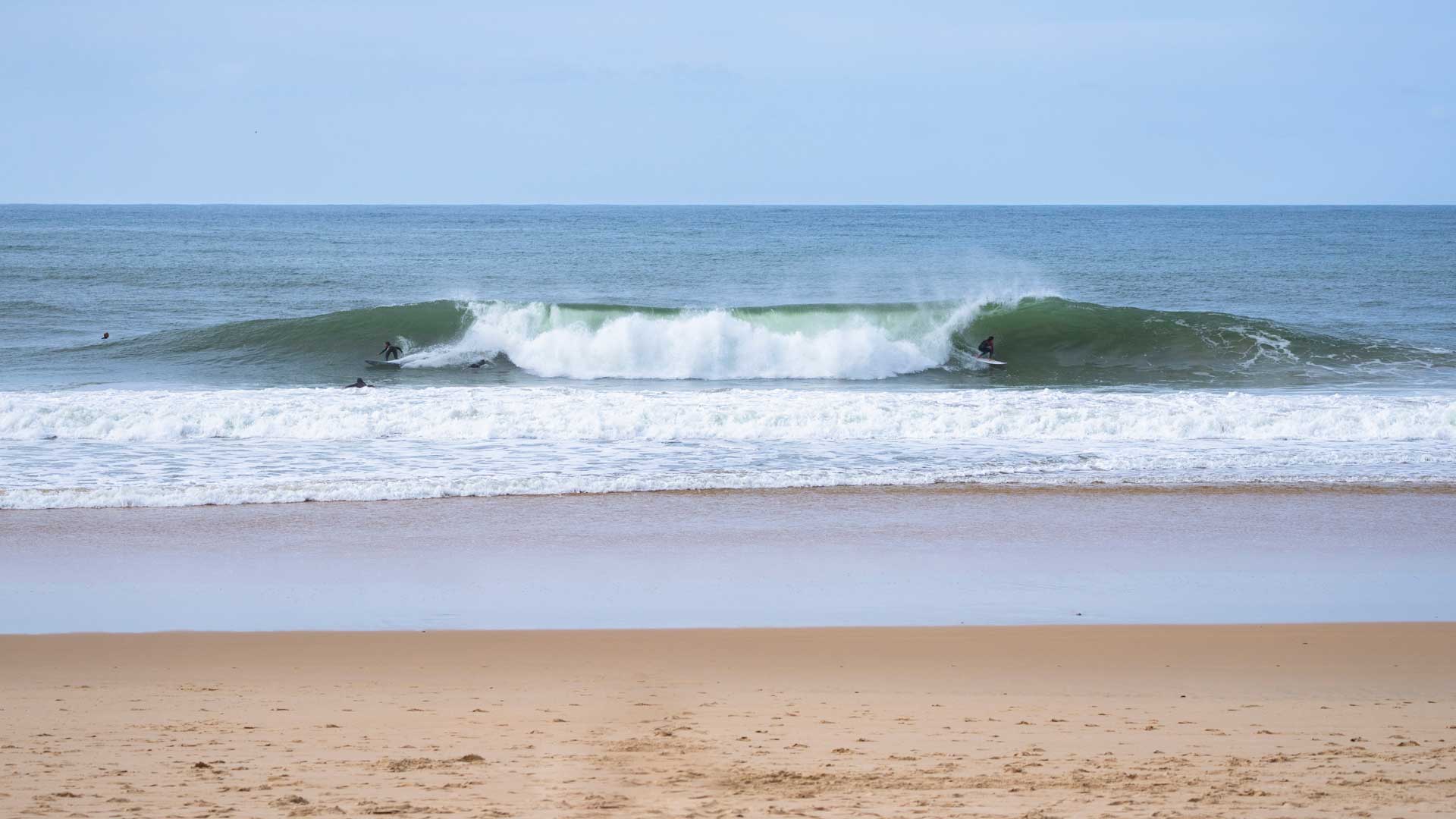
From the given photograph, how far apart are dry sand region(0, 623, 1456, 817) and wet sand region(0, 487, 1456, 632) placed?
0.44 metres

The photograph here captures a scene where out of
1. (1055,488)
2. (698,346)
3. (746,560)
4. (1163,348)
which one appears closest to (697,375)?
(698,346)

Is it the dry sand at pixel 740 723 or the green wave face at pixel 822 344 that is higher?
the green wave face at pixel 822 344

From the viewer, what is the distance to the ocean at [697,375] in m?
11.7

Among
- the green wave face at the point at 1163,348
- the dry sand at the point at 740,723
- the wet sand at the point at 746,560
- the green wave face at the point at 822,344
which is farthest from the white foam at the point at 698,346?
the dry sand at the point at 740,723

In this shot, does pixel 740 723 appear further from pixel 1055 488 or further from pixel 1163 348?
pixel 1163 348

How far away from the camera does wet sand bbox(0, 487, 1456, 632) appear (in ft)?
23.6

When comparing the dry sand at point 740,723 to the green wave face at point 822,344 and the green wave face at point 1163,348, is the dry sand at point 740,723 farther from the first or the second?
the green wave face at point 1163,348

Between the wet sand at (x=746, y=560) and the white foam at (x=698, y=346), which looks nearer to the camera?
the wet sand at (x=746, y=560)

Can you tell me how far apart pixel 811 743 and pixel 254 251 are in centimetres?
5201

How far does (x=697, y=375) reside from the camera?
21.6 m

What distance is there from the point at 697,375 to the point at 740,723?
16563 mm

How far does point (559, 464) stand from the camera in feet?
39.0

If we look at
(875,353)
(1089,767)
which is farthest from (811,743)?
(875,353)

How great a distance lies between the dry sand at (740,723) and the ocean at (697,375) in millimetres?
4467
